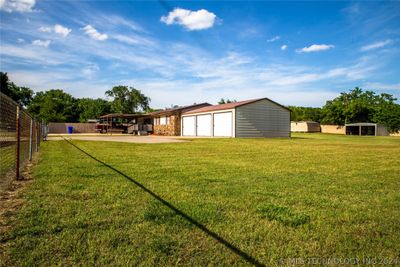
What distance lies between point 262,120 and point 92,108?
49.5m

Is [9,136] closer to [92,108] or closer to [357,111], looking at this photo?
[92,108]

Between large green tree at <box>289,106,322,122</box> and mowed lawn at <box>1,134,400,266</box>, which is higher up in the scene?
large green tree at <box>289,106,322,122</box>

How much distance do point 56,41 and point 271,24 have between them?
47.2 feet

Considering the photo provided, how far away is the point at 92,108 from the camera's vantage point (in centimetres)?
6400

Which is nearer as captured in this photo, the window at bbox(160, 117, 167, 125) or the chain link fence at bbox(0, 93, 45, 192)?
the chain link fence at bbox(0, 93, 45, 192)

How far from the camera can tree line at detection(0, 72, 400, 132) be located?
5501 centimetres

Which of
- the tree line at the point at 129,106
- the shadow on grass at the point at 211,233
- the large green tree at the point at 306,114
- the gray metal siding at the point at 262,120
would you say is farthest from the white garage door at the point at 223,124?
the large green tree at the point at 306,114

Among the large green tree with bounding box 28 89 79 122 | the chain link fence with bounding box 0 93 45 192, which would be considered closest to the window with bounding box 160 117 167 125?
the large green tree with bounding box 28 89 79 122

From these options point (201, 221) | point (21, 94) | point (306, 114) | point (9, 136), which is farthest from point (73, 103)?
point (201, 221)

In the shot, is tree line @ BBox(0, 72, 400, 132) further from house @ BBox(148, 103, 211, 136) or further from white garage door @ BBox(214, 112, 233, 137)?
white garage door @ BBox(214, 112, 233, 137)

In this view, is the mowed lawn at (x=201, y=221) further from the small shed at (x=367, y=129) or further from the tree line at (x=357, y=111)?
the tree line at (x=357, y=111)

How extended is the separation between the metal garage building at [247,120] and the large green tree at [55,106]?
41.0 meters

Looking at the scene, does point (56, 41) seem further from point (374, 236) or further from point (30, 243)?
point (374, 236)

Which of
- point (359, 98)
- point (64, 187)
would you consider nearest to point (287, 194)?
point (64, 187)
